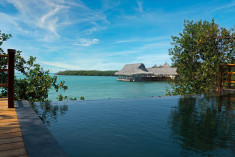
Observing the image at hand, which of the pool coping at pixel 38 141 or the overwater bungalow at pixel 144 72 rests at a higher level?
the overwater bungalow at pixel 144 72

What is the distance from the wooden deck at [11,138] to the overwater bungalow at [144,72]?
157ft

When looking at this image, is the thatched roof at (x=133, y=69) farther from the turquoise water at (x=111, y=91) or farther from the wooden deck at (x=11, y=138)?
the wooden deck at (x=11, y=138)

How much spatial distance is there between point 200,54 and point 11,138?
39.8 ft

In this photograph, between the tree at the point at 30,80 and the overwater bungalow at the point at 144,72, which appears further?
the overwater bungalow at the point at 144,72

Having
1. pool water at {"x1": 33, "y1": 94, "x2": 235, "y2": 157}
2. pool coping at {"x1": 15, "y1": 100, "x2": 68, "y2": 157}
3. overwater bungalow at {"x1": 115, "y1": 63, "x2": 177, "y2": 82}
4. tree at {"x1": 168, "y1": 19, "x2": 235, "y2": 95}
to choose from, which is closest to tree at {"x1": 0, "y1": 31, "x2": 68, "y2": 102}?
pool water at {"x1": 33, "y1": 94, "x2": 235, "y2": 157}

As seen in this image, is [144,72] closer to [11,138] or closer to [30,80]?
[30,80]

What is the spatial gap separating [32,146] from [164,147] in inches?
59.8

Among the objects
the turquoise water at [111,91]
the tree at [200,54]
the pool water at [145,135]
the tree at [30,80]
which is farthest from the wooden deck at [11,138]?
the tree at [200,54]

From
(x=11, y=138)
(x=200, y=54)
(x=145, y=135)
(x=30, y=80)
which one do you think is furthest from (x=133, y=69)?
(x=11, y=138)

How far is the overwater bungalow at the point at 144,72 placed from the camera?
170ft

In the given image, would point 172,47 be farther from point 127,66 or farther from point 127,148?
A: point 127,66

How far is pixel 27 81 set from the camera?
7680mm

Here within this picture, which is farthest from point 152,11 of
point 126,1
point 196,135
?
point 196,135

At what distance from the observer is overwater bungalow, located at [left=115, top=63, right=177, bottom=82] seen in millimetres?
51697
